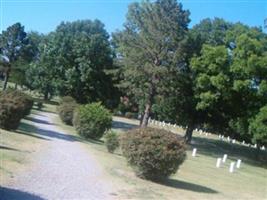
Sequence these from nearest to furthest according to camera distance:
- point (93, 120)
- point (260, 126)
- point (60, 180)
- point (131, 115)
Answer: point (60, 180)
point (93, 120)
point (260, 126)
point (131, 115)

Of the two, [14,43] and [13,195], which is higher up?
[14,43]

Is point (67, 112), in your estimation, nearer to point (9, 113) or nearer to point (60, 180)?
point (9, 113)

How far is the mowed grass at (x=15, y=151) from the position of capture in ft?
46.2

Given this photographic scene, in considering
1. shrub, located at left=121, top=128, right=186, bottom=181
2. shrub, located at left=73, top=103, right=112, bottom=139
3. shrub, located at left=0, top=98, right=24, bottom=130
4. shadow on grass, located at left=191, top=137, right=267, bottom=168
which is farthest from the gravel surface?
shadow on grass, located at left=191, top=137, right=267, bottom=168

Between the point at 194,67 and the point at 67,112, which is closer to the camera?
the point at 67,112

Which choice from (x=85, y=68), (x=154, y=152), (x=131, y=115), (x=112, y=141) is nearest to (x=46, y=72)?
(x=85, y=68)

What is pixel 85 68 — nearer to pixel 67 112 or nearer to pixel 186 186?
pixel 67 112

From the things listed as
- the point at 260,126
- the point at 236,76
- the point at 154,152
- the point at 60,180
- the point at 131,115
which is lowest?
the point at 60,180

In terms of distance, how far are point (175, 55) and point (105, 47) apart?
57.1ft

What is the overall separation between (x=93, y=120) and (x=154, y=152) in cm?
1393

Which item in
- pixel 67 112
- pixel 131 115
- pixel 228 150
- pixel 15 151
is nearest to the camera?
pixel 15 151

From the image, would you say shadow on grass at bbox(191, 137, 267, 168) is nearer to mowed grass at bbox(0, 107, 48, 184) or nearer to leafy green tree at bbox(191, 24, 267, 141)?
leafy green tree at bbox(191, 24, 267, 141)

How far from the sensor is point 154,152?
54.9 ft

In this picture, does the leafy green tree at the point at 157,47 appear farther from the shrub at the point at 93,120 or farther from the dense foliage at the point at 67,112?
the shrub at the point at 93,120
